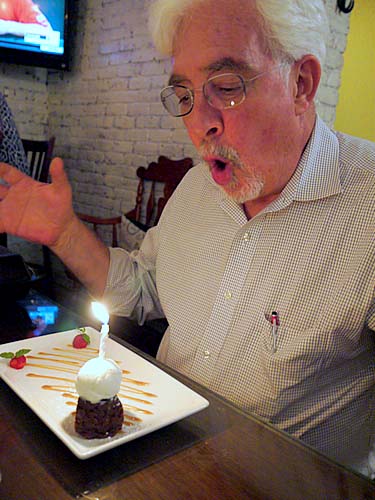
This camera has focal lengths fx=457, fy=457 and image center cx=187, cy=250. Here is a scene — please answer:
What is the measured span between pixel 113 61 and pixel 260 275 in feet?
9.07

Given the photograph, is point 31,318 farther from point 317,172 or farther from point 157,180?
point 157,180

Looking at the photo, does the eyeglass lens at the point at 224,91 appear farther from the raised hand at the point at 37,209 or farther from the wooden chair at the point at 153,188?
the wooden chair at the point at 153,188

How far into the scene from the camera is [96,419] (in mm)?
643

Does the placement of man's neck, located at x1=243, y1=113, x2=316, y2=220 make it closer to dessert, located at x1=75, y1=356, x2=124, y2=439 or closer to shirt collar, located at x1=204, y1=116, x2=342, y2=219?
shirt collar, located at x1=204, y1=116, x2=342, y2=219

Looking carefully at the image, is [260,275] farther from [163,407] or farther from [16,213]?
[16,213]

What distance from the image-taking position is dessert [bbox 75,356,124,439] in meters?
0.64

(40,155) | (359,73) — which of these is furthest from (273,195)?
(359,73)

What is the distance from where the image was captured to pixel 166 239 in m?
1.29

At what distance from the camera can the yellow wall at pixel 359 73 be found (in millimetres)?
3249

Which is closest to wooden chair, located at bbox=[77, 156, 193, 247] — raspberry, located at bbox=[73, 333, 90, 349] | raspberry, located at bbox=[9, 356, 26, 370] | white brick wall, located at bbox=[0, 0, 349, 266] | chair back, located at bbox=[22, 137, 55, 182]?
white brick wall, located at bbox=[0, 0, 349, 266]

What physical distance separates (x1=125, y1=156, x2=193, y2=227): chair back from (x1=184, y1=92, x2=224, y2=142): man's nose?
181 cm

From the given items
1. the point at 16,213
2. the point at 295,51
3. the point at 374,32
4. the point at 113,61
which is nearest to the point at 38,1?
the point at 113,61

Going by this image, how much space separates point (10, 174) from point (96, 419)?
2.64 feet

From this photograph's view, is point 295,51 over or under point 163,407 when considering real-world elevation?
over
